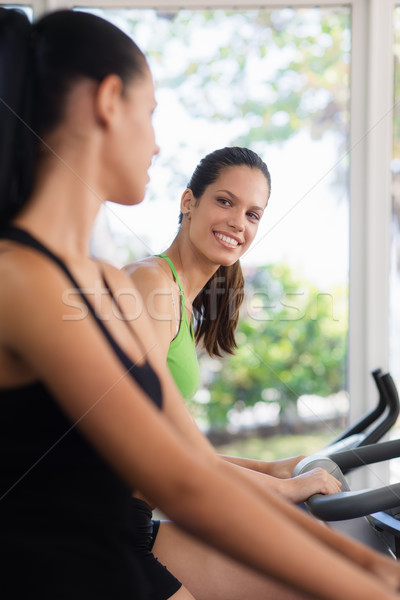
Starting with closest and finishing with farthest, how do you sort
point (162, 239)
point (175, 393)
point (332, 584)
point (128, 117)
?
point (332, 584)
point (128, 117)
point (175, 393)
point (162, 239)

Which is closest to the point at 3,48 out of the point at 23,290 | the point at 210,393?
the point at 23,290

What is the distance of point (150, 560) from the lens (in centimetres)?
99

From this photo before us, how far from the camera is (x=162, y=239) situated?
2.35 meters

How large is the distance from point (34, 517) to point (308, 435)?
2.70 metres

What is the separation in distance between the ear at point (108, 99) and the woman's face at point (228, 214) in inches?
33.4

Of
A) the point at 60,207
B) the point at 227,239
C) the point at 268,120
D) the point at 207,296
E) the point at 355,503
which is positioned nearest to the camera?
the point at 60,207

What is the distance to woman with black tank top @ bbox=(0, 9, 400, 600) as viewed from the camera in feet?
1.63

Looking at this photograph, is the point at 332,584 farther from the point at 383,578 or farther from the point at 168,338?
the point at 168,338

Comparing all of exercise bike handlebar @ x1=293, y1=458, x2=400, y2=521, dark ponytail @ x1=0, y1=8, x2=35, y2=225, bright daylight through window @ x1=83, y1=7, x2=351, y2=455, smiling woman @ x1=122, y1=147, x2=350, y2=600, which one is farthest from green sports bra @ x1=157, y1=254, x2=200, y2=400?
bright daylight through window @ x1=83, y1=7, x2=351, y2=455

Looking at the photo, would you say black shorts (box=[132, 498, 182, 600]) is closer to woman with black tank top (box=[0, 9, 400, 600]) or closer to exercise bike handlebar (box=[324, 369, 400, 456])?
woman with black tank top (box=[0, 9, 400, 600])

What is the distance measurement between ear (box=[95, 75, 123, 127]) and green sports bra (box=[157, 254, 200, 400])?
0.73 meters

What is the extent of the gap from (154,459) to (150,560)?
586mm

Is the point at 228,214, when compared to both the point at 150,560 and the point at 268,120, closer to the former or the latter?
the point at 150,560

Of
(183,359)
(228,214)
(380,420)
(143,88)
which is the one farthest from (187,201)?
(143,88)
